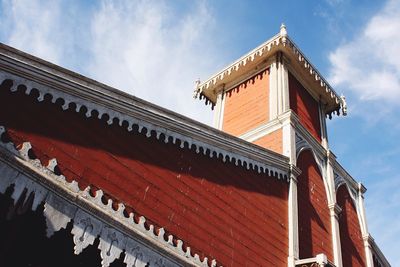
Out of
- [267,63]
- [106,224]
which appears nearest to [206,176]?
[106,224]

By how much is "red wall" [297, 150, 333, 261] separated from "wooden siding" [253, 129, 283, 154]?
856mm

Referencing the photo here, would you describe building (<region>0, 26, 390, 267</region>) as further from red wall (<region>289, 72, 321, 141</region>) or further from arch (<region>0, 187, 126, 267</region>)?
red wall (<region>289, 72, 321, 141</region>)

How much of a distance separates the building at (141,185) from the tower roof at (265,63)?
2972 mm

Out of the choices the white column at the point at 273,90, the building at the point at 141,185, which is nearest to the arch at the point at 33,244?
the building at the point at 141,185

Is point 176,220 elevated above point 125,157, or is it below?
below

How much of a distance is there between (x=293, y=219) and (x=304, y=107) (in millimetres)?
6335

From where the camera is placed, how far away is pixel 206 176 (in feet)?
33.2

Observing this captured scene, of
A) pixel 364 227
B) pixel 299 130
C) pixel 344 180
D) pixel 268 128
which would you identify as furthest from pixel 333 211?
pixel 268 128

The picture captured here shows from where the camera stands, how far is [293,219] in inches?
487

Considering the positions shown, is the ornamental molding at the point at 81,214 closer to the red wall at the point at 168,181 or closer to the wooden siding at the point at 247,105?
the red wall at the point at 168,181

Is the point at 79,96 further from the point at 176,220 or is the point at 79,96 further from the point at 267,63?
the point at 267,63

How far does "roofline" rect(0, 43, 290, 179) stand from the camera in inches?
275

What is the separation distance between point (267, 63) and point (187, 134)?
8.52 metres

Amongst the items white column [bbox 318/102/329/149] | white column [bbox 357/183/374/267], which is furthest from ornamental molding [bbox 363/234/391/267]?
white column [bbox 318/102/329/149]
